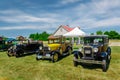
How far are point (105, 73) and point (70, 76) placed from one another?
2213mm

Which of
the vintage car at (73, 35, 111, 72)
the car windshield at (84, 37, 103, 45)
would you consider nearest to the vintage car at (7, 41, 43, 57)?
the vintage car at (73, 35, 111, 72)

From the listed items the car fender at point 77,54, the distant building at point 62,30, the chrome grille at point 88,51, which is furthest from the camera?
the distant building at point 62,30

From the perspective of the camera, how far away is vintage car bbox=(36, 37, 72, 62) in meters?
12.2

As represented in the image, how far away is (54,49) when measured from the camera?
1273 cm

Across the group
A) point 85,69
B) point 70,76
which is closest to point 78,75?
point 70,76

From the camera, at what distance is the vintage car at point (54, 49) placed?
12.2m

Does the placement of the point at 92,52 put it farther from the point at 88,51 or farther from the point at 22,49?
the point at 22,49

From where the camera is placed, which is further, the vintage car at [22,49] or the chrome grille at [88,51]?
the vintage car at [22,49]

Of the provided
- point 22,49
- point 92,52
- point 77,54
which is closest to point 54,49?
point 77,54

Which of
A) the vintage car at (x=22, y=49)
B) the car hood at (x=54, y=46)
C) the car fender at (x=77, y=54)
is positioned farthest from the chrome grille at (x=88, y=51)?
the vintage car at (x=22, y=49)

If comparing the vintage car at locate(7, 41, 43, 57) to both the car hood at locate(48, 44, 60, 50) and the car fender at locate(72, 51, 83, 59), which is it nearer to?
the car hood at locate(48, 44, 60, 50)

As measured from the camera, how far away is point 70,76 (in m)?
8.55

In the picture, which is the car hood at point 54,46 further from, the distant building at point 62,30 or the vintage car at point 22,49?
the distant building at point 62,30

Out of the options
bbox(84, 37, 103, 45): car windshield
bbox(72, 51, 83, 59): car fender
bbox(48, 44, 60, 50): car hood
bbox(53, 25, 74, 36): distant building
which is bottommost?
bbox(72, 51, 83, 59): car fender
